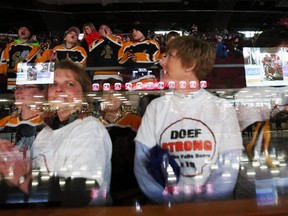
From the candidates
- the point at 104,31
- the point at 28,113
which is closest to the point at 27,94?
the point at 28,113

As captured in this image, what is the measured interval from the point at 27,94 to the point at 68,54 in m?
0.29

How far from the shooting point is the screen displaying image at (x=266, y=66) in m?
1.45

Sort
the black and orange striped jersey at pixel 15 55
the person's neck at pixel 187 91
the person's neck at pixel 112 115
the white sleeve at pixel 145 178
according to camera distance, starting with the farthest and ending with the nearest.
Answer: the black and orange striped jersey at pixel 15 55 → the person's neck at pixel 112 115 → the person's neck at pixel 187 91 → the white sleeve at pixel 145 178

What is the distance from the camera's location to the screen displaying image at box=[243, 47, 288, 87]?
1454mm

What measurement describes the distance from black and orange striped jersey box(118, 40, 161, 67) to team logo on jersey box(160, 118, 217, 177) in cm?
47

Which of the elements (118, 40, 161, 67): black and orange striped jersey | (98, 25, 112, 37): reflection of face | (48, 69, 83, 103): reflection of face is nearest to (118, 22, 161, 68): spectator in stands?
(118, 40, 161, 67): black and orange striped jersey

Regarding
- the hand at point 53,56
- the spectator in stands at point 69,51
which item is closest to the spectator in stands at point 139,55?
the spectator in stands at point 69,51

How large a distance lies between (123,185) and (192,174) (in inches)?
11.0

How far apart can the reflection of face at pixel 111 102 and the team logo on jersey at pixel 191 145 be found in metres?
0.36

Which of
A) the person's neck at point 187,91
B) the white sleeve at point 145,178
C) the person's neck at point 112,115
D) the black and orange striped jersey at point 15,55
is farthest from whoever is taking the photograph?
the black and orange striped jersey at point 15,55

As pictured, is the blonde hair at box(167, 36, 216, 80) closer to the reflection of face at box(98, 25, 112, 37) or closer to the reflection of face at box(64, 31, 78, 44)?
the reflection of face at box(98, 25, 112, 37)

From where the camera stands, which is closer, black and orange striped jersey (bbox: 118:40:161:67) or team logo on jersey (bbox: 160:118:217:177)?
team logo on jersey (bbox: 160:118:217:177)

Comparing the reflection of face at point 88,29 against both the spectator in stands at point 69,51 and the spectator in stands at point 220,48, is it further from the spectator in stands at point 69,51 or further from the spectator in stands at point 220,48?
the spectator in stands at point 220,48

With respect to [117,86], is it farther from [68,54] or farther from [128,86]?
[68,54]
